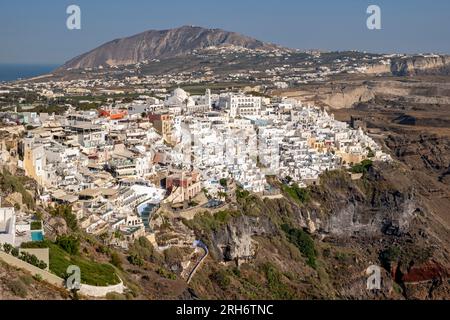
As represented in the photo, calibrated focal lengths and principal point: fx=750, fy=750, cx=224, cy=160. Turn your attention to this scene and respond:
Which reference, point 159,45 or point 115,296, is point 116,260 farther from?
point 159,45

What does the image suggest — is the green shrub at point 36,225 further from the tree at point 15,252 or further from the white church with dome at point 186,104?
the white church with dome at point 186,104

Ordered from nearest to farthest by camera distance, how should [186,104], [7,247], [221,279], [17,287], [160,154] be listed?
[17,287]
[7,247]
[221,279]
[160,154]
[186,104]

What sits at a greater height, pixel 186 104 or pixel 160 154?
pixel 186 104

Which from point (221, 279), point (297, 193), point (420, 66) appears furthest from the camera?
point (420, 66)

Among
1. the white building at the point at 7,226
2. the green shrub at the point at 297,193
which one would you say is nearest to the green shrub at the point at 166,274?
the white building at the point at 7,226

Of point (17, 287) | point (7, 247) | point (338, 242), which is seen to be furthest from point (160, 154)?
point (17, 287)

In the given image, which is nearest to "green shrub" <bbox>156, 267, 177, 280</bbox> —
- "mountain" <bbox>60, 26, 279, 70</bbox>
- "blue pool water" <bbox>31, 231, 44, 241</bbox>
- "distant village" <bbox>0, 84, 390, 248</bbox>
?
"distant village" <bbox>0, 84, 390, 248</bbox>

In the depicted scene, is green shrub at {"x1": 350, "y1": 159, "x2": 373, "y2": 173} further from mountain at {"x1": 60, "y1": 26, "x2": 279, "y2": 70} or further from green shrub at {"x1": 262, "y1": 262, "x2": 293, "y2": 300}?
mountain at {"x1": 60, "y1": 26, "x2": 279, "y2": 70}
